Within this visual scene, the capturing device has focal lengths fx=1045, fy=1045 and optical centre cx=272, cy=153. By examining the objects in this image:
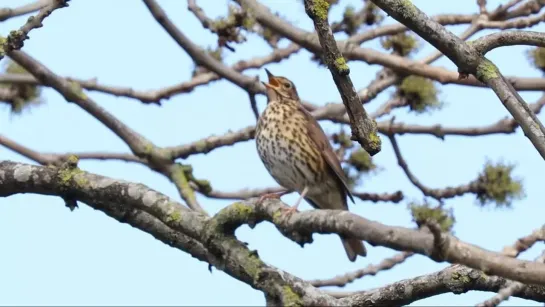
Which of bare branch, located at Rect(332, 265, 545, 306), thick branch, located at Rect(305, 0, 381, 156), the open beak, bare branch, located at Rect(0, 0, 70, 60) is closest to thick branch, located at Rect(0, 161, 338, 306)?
bare branch, located at Rect(332, 265, 545, 306)

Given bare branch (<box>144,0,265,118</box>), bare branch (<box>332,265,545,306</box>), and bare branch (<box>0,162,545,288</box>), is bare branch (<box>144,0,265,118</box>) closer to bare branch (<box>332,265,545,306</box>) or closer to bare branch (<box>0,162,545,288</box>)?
→ bare branch (<box>0,162,545,288</box>)

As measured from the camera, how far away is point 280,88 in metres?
7.85

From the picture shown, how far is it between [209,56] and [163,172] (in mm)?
918

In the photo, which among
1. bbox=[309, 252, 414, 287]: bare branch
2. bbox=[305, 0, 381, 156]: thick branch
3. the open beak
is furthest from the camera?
the open beak

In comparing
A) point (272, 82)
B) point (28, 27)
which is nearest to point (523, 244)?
point (28, 27)

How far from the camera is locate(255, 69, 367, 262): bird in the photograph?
7070mm

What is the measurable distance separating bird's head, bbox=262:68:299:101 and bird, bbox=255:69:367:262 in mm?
368

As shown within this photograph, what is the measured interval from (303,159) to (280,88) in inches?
36.7

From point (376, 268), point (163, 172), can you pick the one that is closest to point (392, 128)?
point (376, 268)

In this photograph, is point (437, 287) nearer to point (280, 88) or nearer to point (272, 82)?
point (280, 88)

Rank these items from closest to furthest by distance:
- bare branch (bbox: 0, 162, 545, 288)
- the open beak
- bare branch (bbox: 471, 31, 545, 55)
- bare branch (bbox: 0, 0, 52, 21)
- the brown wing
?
1. bare branch (bbox: 0, 162, 545, 288)
2. bare branch (bbox: 471, 31, 545, 55)
3. bare branch (bbox: 0, 0, 52, 21)
4. the brown wing
5. the open beak

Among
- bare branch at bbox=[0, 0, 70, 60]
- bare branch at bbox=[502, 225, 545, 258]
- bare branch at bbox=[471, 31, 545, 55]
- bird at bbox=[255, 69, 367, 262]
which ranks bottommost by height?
bare branch at bbox=[502, 225, 545, 258]

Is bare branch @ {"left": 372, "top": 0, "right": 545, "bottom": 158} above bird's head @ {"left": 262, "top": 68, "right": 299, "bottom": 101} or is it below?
below

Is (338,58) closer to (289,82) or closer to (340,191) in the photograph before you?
(340,191)
